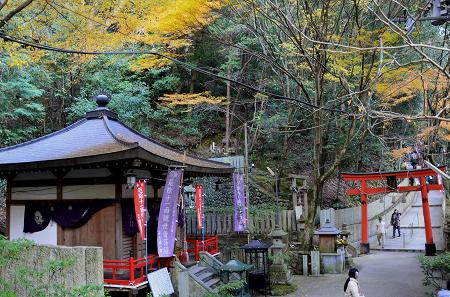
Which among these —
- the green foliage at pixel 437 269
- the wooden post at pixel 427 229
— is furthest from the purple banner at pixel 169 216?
the wooden post at pixel 427 229

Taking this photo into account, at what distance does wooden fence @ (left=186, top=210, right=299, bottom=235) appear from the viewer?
19500mm

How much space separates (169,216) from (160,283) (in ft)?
6.61

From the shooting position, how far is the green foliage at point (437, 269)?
11805mm

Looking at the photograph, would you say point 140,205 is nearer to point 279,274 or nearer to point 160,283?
point 160,283

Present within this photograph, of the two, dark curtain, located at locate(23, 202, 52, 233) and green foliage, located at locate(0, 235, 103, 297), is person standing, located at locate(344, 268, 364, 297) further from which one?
dark curtain, located at locate(23, 202, 52, 233)

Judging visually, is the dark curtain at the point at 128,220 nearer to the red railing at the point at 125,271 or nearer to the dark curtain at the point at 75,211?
the dark curtain at the point at 75,211

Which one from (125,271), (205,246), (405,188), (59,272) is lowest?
(125,271)

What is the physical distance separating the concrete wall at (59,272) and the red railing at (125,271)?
4.23 meters

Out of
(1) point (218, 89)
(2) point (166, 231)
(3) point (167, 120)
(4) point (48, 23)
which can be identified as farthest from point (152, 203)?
(1) point (218, 89)

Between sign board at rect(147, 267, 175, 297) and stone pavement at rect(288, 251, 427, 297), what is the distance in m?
4.05

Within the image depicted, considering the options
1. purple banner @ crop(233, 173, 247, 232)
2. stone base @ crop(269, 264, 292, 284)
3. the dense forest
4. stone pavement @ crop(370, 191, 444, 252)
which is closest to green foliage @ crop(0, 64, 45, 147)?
the dense forest

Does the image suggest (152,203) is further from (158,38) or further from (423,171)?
(423,171)

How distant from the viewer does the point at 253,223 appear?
19.7 m

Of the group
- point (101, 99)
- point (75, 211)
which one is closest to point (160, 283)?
point (75, 211)
